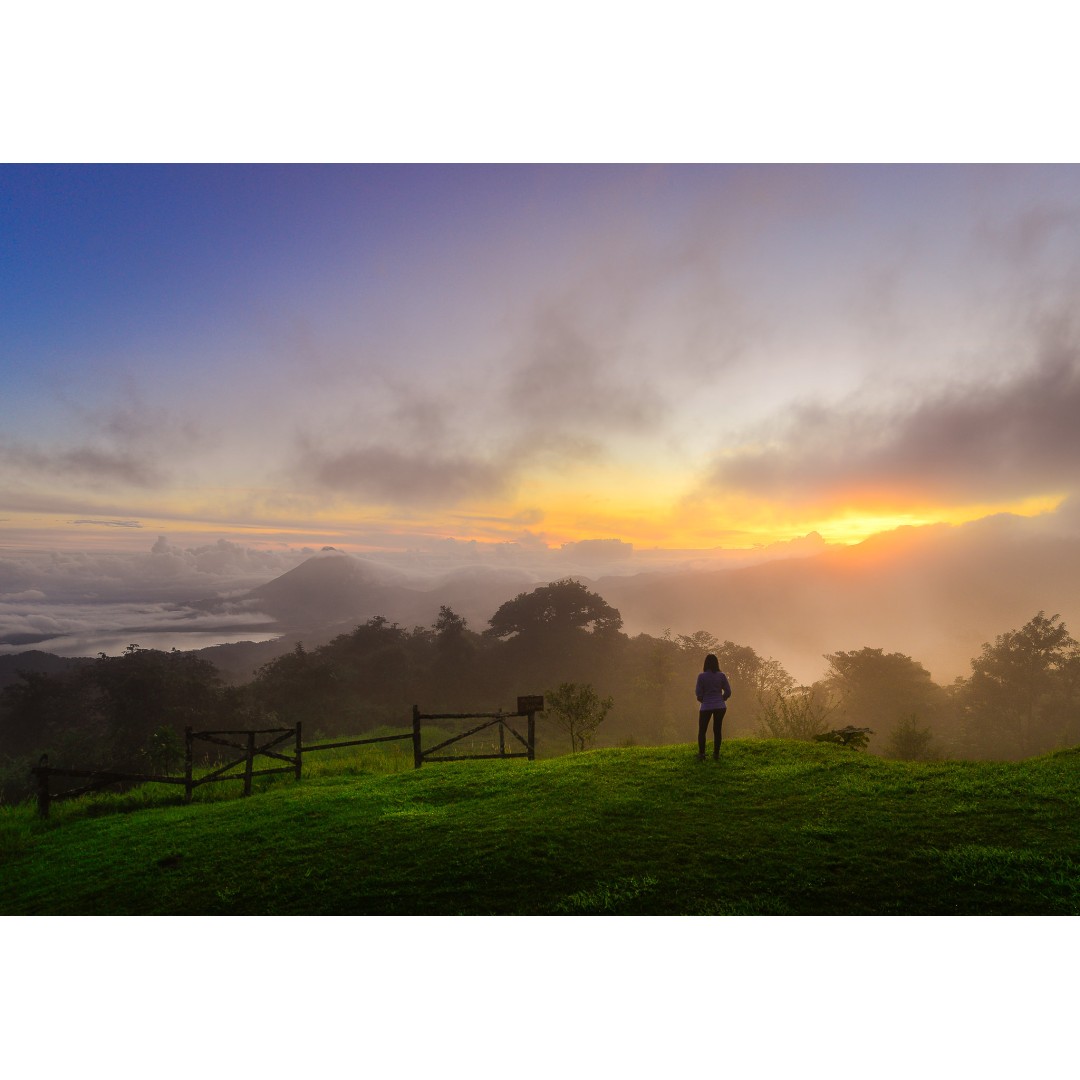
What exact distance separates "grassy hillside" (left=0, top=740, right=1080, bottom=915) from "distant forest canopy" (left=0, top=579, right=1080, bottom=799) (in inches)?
1294

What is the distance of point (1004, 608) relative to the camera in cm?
8606

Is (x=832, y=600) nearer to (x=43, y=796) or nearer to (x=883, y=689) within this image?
(x=883, y=689)

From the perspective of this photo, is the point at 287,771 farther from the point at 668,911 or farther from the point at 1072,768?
the point at 1072,768

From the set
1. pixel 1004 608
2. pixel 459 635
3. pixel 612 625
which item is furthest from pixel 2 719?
pixel 1004 608

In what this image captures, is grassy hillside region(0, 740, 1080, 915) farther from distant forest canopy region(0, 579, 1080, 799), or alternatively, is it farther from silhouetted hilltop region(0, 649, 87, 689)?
silhouetted hilltop region(0, 649, 87, 689)

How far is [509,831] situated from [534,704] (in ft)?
28.3

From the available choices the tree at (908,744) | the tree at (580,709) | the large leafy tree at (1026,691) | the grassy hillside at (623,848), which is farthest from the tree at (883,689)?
the grassy hillside at (623,848)

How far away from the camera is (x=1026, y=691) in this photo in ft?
176

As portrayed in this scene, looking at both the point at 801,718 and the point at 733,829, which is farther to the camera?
the point at 801,718

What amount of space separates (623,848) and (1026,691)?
68560 millimetres

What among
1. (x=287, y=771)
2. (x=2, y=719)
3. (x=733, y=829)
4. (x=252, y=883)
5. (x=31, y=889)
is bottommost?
(x=2, y=719)

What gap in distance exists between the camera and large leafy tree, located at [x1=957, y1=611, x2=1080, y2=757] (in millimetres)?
51500

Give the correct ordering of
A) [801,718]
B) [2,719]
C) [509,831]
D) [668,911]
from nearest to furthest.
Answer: [668,911]
[509,831]
[801,718]
[2,719]

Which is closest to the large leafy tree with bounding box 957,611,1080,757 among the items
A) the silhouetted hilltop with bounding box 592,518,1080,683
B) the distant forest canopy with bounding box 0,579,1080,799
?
the distant forest canopy with bounding box 0,579,1080,799
